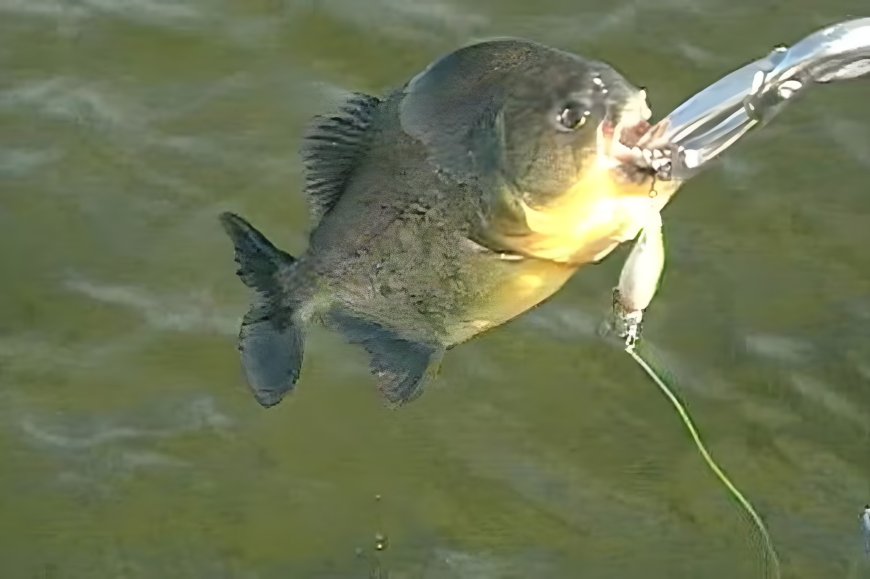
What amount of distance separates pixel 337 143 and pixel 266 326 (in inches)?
11.5

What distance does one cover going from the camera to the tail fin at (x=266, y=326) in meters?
2.01

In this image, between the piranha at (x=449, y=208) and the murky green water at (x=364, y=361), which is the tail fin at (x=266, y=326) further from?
the murky green water at (x=364, y=361)

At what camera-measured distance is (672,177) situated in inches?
63.9

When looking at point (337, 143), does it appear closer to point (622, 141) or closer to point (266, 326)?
point (266, 326)

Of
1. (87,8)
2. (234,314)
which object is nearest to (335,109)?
(234,314)

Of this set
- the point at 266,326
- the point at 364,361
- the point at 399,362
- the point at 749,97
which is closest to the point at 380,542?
the point at 364,361

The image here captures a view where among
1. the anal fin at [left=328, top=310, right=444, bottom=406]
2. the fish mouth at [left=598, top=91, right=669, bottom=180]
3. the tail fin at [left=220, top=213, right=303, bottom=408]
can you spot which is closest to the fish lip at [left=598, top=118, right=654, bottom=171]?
the fish mouth at [left=598, top=91, right=669, bottom=180]

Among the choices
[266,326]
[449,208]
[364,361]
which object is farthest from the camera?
[364,361]

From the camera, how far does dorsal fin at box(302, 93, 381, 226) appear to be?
1.91m

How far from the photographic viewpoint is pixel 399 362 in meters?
1.88

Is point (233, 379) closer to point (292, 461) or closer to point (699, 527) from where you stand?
point (292, 461)

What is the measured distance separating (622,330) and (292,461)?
198 cm

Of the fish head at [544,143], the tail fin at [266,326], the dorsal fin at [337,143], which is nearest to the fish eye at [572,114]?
the fish head at [544,143]

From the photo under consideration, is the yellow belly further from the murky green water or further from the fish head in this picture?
the murky green water
